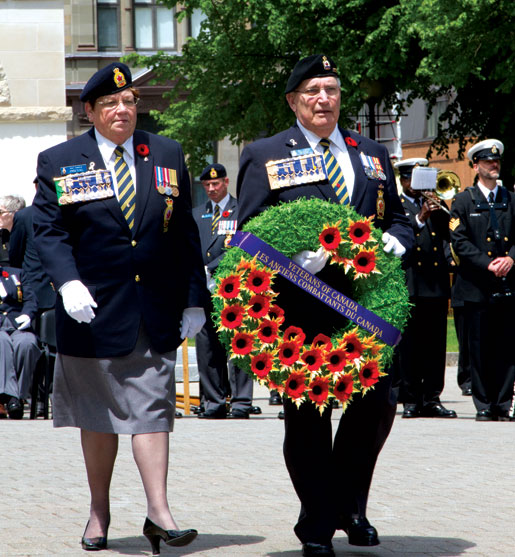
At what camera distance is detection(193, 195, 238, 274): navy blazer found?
11969 millimetres

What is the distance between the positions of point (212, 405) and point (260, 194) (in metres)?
6.35

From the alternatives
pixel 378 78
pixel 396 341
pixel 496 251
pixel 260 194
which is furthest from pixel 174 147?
pixel 378 78

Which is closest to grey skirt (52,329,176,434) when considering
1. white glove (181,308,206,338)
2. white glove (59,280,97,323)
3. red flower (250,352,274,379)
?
white glove (181,308,206,338)

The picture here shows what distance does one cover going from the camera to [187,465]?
876 cm

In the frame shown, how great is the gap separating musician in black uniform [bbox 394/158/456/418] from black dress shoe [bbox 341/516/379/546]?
5789mm

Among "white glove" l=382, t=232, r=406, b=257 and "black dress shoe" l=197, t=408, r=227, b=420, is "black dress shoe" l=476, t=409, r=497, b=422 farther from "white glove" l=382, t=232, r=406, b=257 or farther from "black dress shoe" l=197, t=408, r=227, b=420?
"white glove" l=382, t=232, r=406, b=257

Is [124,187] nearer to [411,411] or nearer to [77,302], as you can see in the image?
[77,302]

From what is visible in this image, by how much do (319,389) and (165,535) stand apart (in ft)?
2.92

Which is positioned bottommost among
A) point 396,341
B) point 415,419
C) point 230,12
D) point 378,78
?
point 415,419

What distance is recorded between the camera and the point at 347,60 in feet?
88.8

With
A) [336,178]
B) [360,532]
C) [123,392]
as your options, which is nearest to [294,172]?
[336,178]

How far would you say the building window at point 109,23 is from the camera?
41750mm

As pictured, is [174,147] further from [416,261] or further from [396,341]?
[416,261]

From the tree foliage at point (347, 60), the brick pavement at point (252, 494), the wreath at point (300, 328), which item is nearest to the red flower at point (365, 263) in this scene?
the wreath at point (300, 328)
